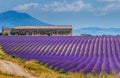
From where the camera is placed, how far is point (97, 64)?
22.8m

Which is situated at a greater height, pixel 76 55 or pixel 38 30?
pixel 38 30

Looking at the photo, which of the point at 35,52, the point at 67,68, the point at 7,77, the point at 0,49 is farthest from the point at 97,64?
the point at 0,49

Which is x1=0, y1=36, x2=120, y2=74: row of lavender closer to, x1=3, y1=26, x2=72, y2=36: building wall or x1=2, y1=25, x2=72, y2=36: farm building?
x1=2, y1=25, x2=72, y2=36: farm building

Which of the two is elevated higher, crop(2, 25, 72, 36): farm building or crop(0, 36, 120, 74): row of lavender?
crop(2, 25, 72, 36): farm building

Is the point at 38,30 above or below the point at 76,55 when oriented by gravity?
above

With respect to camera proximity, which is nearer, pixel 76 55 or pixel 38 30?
pixel 76 55

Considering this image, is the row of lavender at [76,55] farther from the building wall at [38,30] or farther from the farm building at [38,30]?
the building wall at [38,30]

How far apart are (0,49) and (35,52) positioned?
21.0 ft

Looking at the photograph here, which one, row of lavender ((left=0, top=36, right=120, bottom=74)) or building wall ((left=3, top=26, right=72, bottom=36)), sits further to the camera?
building wall ((left=3, top=26, right=72, bottom=36))

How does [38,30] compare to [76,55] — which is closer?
[76,55]

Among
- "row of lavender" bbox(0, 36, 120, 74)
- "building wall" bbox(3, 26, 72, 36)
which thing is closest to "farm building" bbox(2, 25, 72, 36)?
"building wall" bbox(3, 26, 72, 36)

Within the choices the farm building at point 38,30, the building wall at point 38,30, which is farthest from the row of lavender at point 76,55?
the building wall at point 38,30

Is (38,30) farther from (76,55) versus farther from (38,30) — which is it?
(76,55)

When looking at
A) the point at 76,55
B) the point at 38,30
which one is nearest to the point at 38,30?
the point at 38,30
